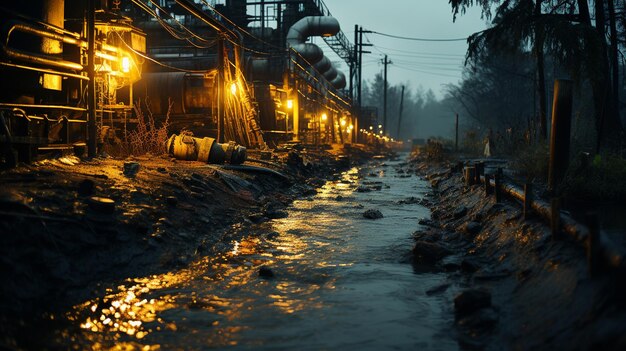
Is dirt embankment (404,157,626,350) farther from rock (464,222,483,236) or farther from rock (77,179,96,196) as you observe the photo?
rock (77,179,96,196)

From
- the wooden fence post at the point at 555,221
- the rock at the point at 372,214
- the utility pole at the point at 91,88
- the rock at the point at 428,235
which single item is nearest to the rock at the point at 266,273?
the rock at the point at 428,235

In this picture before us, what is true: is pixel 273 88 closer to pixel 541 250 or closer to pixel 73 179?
pixel 73 179

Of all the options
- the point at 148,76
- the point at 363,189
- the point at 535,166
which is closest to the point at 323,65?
the point at 148,76

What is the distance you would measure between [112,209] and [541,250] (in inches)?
192

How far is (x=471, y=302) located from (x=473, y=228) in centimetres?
338

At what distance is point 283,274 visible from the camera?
19.5 feet

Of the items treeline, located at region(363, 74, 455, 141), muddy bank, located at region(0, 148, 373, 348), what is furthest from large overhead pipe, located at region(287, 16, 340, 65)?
treeline, located at region(363, 74, 455, 141)

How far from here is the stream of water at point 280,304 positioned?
4.06 meters

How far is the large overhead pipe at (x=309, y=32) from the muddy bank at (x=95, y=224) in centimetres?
2143

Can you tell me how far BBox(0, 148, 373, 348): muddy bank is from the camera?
15.1 ft

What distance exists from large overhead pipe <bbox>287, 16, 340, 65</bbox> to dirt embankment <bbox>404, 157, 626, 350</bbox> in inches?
977

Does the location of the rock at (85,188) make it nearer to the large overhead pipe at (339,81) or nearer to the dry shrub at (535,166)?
the dry shrub at (535,166)

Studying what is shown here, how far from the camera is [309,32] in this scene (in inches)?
1249

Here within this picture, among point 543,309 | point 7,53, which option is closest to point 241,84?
point 7,53
